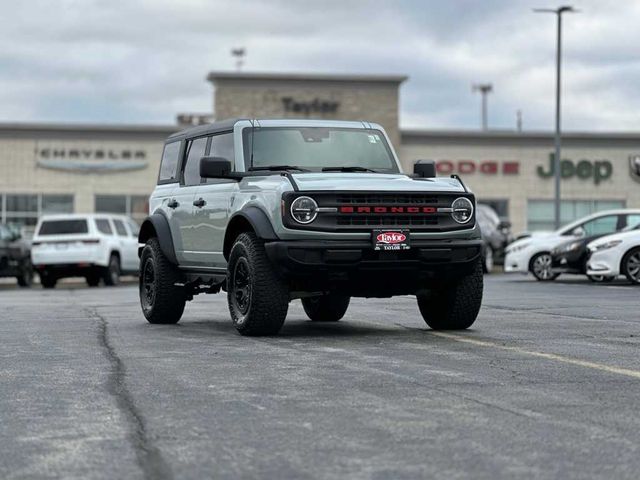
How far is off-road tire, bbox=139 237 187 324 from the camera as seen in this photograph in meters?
13.9

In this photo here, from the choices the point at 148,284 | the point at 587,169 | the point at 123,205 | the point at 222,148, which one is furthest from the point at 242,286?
the point at 587,169

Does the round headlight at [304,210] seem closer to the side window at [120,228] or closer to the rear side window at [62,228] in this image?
the rear side window at [62,228]

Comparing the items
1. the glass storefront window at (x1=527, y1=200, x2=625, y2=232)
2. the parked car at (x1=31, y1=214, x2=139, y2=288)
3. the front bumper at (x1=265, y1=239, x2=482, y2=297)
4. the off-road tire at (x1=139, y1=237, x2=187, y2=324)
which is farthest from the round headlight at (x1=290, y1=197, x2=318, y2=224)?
the glass storefront window at (x1=527, y1=200, x2=625, y2=232)

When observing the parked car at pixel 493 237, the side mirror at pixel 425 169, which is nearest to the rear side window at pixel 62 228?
the parked car at pixel 493 237

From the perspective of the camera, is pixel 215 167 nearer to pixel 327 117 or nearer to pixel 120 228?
pixel 120 228

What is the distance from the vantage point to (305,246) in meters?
11.3

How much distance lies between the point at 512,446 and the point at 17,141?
2053 inches

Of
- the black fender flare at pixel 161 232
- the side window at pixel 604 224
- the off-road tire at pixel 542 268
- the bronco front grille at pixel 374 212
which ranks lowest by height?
the off-road tire at pixel 542 268

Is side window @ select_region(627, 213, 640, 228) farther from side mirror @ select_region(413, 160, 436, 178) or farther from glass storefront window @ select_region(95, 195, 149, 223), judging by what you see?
glass storefront window @ select_region(95, 195, 149, 223)

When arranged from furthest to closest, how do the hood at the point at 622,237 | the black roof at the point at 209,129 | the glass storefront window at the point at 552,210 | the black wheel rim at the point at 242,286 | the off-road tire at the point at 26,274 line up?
the glass storefront window at the point at 552,210 < the off-road tire at the point at 26,274 < the hood at the point at 622,237 < the black roof at the point at 209,129 < the black wheel rim at the point at 242,286

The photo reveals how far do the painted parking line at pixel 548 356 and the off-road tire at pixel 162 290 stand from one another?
3.02m

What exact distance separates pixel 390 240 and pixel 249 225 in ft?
4.50

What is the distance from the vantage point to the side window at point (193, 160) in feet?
45.2

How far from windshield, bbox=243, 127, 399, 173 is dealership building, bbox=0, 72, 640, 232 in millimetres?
44177
